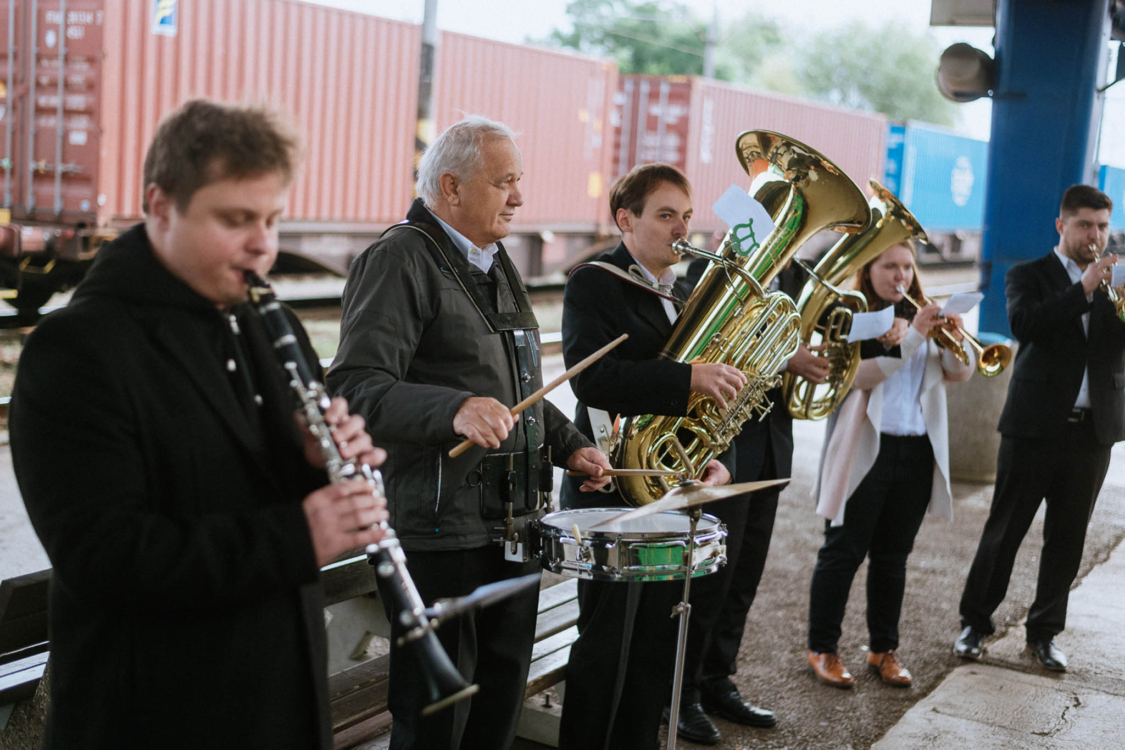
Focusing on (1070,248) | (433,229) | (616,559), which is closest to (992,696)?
(1070,248)

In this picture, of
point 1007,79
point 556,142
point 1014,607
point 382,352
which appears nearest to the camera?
point 382,352

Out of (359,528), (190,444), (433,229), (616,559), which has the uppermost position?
(433,229)

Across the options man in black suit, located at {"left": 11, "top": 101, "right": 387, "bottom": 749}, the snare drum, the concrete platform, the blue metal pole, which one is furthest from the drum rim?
the blue metal pole

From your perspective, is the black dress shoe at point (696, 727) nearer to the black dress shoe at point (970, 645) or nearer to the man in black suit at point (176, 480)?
the black dress shoe at point (970, 645)

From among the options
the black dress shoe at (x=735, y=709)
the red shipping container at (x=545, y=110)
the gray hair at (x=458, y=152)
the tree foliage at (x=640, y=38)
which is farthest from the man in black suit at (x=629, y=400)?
the tree foliage at (x=640, y=38)

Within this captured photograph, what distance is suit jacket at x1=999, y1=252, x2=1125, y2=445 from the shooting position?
5004 mm

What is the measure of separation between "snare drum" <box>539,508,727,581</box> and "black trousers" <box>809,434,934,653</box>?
1.94 meters

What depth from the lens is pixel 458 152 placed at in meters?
2.97

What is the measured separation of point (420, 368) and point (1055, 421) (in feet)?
10.9

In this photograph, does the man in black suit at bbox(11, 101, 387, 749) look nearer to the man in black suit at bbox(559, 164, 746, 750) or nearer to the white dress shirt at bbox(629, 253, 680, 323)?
the man in black suit at bbox(559, 164, 746, 750)

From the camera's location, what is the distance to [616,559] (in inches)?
111

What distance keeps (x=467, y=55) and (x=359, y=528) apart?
15394 mm

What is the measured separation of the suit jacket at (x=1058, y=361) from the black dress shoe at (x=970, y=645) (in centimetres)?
95

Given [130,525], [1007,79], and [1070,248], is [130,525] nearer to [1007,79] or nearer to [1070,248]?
[1070,248]
